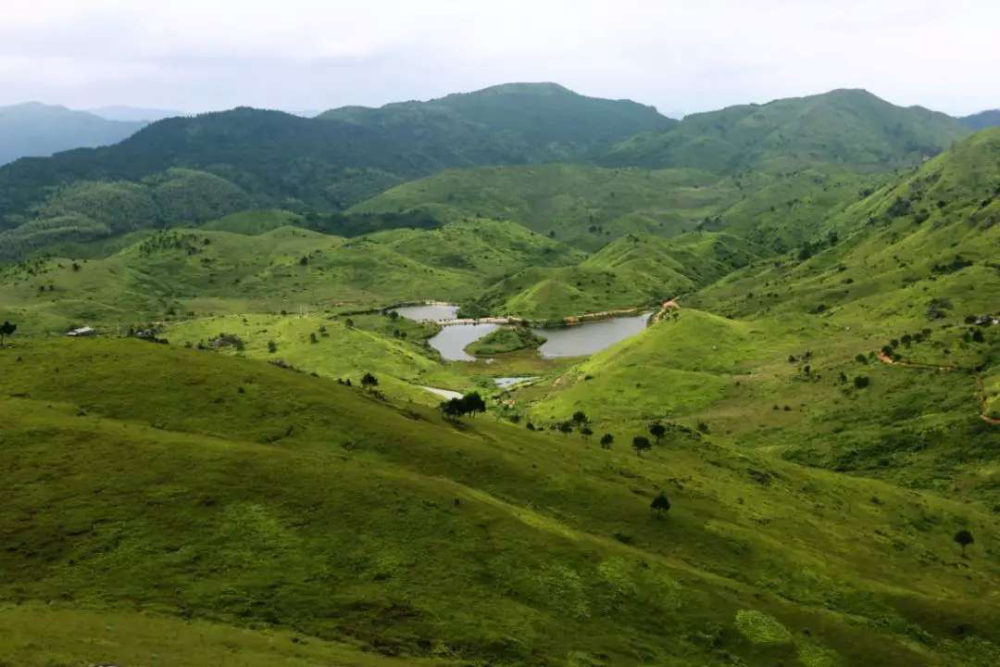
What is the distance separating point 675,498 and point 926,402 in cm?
8812

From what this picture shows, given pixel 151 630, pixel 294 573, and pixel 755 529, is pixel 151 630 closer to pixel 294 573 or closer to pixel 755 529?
pixel 294 573

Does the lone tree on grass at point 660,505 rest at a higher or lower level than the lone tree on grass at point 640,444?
→ higher

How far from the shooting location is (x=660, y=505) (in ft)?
310

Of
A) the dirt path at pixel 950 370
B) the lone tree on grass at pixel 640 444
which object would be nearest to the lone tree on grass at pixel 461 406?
the lone tree on grass at pixel 640 444

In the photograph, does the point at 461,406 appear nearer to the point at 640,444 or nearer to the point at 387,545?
the point at 640,444

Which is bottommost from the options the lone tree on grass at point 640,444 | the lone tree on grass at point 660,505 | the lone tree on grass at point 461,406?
the lone tree on grass at point 640,444

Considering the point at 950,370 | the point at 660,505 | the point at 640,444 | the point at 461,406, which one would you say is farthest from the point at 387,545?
the point at 950,370

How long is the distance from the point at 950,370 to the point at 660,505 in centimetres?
11131

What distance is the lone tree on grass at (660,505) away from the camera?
310 feet

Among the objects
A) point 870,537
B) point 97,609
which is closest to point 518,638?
point 97,609

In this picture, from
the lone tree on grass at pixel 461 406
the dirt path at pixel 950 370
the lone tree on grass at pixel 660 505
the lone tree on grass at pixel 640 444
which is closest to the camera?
the lone tree on grass at pixel 660 505

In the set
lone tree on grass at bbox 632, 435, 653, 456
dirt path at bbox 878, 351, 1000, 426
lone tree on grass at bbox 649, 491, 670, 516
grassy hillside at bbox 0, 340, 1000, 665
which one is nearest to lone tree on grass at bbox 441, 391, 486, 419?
grassy hillside at bbox 0, 340, 1000, 665

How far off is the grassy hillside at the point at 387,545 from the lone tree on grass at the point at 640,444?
1265 centimetres

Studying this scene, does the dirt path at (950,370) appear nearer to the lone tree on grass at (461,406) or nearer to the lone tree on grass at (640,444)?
the lone tree on grass at (640,444)
